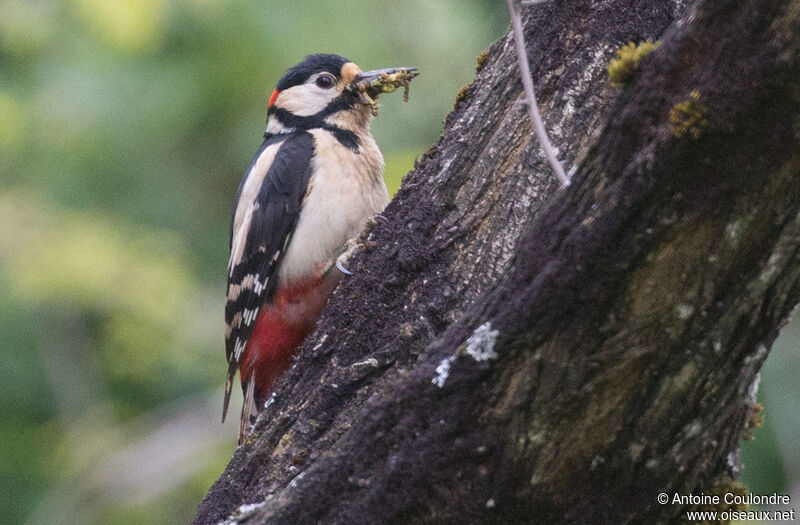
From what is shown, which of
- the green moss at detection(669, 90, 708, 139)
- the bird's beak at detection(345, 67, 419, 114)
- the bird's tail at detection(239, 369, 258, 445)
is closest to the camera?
the green moss at detection(669, 90, 708, 139)

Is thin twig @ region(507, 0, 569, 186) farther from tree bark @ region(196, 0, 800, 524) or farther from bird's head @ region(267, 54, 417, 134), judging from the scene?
bird's head @ region(267, 54, 417, 134)

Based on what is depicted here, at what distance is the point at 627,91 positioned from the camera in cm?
178

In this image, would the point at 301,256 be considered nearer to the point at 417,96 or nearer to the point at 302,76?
the point at 302,76

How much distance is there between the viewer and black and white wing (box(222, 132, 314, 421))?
12.6 ft

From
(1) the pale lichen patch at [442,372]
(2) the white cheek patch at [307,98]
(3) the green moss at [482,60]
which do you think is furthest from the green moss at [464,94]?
(2) the white cheek patch at [307,98]

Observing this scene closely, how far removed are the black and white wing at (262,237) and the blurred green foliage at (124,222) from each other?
1.72m

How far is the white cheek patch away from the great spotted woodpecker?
0.15 m

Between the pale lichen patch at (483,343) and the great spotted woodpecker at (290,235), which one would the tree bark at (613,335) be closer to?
the pale lichen patch at (483,343)

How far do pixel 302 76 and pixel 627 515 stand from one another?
289 centimetres

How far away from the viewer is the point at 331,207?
3799mm

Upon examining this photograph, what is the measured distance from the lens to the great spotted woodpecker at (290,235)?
12.3 ft

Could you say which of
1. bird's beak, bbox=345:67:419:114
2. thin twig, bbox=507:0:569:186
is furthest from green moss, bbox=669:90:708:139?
bird's beak, bbox=345:67:419:114

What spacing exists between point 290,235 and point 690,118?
2.36 meters

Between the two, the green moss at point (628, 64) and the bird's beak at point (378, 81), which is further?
the bird's beak at point (378, 81)
